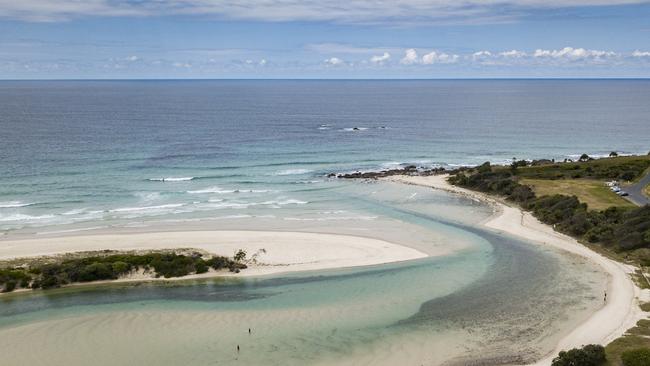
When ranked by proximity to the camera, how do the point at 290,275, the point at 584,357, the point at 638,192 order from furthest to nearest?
the point at 638,192 → the point at 290,275 → the point at 584,357

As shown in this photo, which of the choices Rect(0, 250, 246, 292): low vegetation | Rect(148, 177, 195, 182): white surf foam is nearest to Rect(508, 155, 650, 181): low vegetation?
Rect(148, 177, 195, 182): white surf foam

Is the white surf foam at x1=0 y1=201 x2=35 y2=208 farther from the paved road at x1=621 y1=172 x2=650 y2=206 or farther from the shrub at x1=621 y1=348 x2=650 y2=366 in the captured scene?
the paved road at x1=621 y1=172 x2=650 y2=206

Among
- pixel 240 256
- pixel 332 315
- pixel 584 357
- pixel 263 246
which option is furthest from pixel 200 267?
pixel 584 357

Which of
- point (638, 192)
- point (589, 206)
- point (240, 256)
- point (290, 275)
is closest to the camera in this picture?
point (290, 275)

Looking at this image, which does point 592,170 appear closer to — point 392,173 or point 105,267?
point 392,173

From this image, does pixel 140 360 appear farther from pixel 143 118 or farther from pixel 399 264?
pixel 143 118

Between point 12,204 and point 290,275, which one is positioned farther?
point 12,204

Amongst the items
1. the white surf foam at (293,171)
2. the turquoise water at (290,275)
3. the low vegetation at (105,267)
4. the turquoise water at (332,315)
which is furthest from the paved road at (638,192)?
the low vegetation at (105,267)
